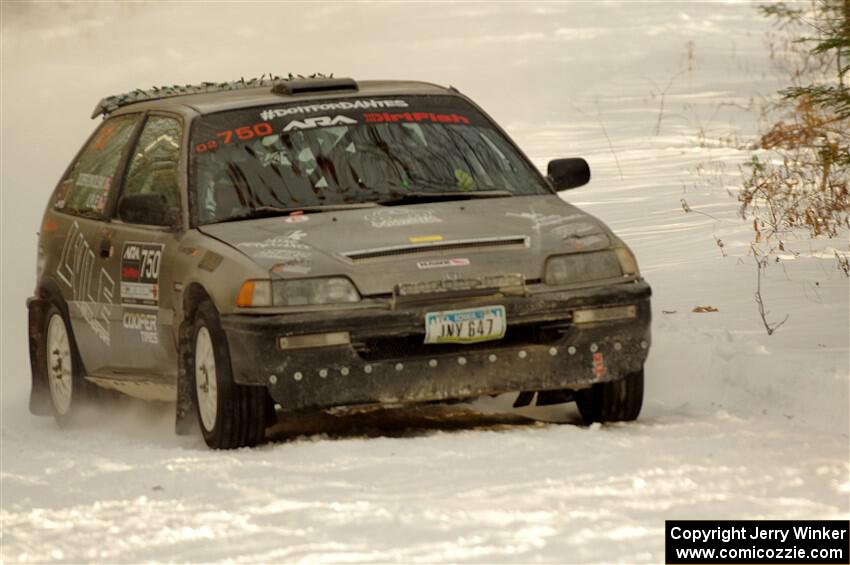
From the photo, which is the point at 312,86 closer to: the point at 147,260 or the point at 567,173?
the point at 147,260

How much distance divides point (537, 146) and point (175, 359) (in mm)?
14114

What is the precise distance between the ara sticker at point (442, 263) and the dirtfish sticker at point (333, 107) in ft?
5.00

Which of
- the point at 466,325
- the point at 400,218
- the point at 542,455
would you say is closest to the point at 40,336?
the point at 400,218

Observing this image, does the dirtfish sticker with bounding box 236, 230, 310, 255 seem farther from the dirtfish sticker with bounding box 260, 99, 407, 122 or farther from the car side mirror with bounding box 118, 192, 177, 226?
the dirtfish sticker with bounding box 260, 99, 407, 122

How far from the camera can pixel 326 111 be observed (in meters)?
9.18

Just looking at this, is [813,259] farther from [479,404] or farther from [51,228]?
[51,228]

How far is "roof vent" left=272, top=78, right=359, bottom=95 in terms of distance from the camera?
9.39 m

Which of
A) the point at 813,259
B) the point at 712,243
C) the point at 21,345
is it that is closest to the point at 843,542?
the point at 813,259

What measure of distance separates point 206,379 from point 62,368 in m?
2.24

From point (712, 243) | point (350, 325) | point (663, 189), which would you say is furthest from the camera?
point (663, 189)

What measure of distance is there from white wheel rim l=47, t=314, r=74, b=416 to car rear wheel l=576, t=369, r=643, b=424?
3.07m

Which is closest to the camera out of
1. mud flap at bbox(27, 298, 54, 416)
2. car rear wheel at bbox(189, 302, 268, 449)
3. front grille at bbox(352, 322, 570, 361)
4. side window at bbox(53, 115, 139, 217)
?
front grille at bbox(352, 322, 570, 361)

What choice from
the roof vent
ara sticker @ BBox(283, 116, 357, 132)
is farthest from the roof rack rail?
ara sticker @ BBox(283, 116, 357, 132)

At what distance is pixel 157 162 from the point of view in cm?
941
